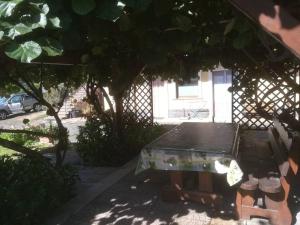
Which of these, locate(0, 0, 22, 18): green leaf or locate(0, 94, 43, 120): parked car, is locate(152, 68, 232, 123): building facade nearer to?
locate(0, 94, 43, 120): parked car

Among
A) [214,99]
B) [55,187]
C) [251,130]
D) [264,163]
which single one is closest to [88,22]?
[55,187]

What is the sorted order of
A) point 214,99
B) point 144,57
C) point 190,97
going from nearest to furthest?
point 144,57, point 214,99, point 190,97

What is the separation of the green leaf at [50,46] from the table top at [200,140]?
265 centimetres

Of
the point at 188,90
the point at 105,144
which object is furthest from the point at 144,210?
the point at 188,90

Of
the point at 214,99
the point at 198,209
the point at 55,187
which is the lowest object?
the point at 198,209

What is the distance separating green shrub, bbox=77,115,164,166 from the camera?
7055mm

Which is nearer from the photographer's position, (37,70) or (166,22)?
(166,22)

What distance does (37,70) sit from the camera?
6730 millimetres

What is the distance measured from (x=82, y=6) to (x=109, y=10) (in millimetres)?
182

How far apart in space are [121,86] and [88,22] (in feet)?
12.2

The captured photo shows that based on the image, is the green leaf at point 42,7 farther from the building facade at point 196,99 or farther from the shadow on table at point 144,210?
the building facade at point 196,99

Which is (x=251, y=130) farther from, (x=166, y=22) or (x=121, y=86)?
(x=166, y=22)

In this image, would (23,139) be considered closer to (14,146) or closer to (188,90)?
(14,146)

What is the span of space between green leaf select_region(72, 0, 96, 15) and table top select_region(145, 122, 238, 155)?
2738mm
